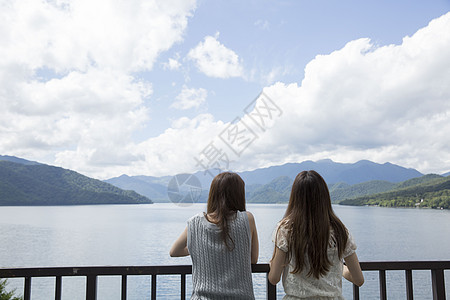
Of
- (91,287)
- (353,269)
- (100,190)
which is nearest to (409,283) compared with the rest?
(353,269)

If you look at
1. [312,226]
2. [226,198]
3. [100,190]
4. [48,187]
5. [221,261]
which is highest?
[48,187]

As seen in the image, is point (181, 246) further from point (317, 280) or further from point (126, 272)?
point (317, 280)

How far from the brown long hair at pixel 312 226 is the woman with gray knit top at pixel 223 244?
0.20m

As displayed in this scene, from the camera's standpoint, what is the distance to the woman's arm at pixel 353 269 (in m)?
1.59

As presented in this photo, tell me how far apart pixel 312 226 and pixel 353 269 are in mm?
349

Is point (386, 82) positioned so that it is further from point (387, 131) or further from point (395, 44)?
point (387, 131)

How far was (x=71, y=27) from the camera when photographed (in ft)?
190

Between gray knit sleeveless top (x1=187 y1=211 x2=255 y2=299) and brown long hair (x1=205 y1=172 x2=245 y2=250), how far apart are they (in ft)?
0.10

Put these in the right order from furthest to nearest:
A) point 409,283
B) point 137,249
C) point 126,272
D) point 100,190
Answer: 1. point 100,190
2. point 137,249
3. point 409,283
4. point 126,272

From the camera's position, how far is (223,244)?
159cm

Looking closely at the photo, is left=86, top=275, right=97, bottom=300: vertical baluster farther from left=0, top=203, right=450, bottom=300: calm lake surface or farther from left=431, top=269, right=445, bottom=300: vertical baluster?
left=0, top=203, right=450, bottom=300: calm lake surface

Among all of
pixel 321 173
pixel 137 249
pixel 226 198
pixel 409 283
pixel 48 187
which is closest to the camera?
pixel 226 198

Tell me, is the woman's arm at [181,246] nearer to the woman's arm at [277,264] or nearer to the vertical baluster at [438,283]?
the woman's arm at [277,264]

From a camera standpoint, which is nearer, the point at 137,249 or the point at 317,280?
the point at 317,280
